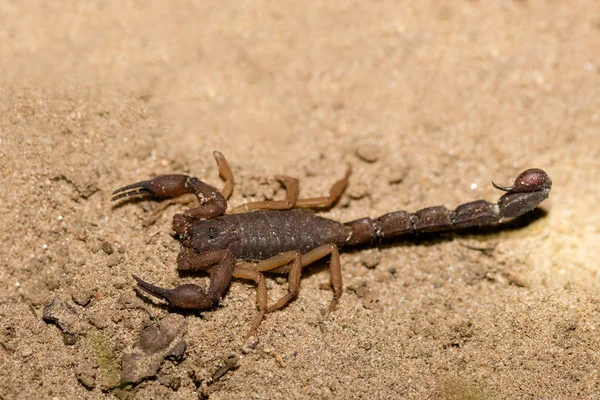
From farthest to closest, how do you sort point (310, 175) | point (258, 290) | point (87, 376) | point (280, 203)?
point (310, 175) → point (280, 203) → point (258, 290) → point (87, 376)

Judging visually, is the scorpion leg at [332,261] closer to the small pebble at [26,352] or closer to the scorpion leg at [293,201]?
the scorpion leg at [293,201]

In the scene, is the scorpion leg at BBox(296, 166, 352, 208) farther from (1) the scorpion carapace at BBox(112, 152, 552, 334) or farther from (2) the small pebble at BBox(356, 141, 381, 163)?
(2) the small pebble at BBox(356, 141, 381, 163)

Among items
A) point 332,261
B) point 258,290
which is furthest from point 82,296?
point 332,261

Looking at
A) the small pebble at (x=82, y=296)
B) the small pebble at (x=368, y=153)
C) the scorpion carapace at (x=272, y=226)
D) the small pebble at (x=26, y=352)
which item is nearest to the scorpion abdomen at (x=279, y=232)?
the scorpion carapace at (x=272, y=226)

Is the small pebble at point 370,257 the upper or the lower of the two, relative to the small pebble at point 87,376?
upper

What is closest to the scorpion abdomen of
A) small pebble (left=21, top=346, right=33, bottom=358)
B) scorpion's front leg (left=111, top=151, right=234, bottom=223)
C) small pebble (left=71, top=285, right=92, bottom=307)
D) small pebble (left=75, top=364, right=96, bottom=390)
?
scorpion's front leg (left=111, top=151, right=234, bottom=223)

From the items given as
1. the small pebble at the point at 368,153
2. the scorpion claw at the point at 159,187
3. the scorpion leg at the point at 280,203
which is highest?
the small pebble at the point at 368,153

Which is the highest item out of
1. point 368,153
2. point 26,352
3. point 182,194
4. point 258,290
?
point 368,153

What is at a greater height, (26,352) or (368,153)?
(368,153)

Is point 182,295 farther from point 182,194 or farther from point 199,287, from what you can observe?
point 182,194
